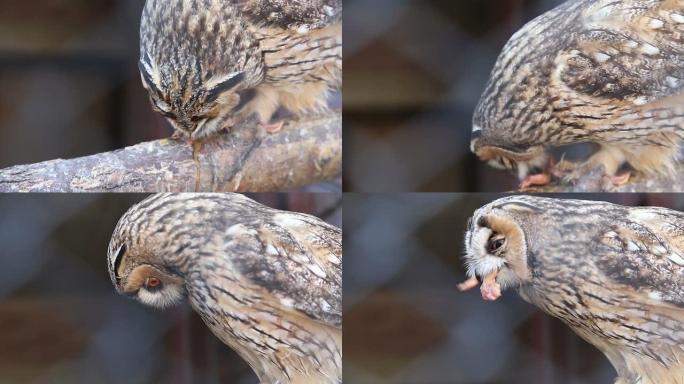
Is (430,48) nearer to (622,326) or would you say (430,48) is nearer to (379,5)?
(379,5)

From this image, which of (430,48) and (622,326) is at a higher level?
(430,48)

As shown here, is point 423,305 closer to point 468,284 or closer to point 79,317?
point 468,284

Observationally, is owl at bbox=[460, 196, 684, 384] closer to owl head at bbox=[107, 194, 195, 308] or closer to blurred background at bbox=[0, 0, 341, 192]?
owl head at bbox=[107, 194, 195, 308]

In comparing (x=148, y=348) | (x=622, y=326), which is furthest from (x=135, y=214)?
(x=622, y=326)

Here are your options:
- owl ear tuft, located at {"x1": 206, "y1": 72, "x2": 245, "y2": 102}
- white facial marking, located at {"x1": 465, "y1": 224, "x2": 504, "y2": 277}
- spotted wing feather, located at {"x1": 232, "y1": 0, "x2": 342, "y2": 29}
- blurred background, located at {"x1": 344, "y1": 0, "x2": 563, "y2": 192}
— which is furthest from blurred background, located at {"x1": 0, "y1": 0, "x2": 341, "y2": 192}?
white facial marking, located at {"x1": 465, "y1": 224, "x2": 504, "y2": 277}

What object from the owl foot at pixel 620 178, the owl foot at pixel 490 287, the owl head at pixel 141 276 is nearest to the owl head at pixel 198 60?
the owl head at pixel 141 276

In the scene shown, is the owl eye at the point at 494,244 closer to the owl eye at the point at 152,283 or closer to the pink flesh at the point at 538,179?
the pink flesh at the point at 538,179
